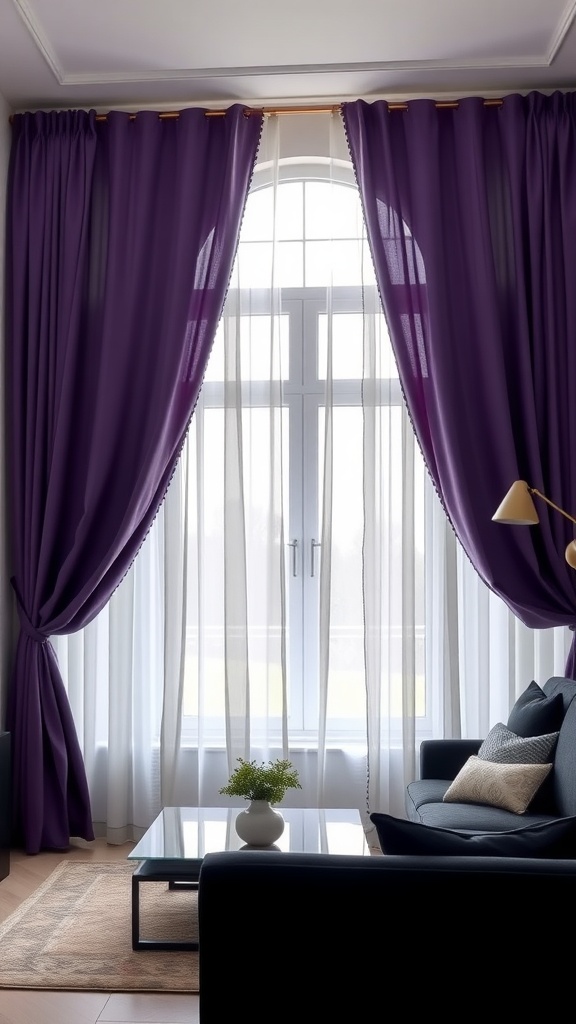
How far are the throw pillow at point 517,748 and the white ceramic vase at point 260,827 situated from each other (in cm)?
88

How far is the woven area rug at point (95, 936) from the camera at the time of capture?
2.91 m

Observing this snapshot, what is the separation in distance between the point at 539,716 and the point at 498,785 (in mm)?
334

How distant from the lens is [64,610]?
14.3 feet

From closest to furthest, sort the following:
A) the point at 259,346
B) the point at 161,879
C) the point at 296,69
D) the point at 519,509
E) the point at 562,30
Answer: the point at 161,879 → the point at 519,509 → the point at 562,30 → the point at 296,69 → the point at 259,346

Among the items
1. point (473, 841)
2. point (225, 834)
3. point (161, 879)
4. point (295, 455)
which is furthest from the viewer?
point (295, 455)

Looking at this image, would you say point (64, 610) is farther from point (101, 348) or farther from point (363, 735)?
point (363, 735)

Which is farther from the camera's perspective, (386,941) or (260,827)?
(260,827)

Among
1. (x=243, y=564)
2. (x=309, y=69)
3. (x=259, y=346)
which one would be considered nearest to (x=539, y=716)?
(x=243, y=564)

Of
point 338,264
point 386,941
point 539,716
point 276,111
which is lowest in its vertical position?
point 386,941

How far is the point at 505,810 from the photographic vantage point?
330 centimetres

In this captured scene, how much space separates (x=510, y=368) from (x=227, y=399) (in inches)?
51.5

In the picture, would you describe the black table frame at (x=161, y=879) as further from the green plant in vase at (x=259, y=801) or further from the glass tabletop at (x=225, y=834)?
the green plant in vase at (x=259, y=801)

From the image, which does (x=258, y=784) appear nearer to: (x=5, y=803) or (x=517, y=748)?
(x=517, y=748)

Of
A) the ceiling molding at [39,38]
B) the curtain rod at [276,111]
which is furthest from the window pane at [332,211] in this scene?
the ceiling molding at [39,38]
